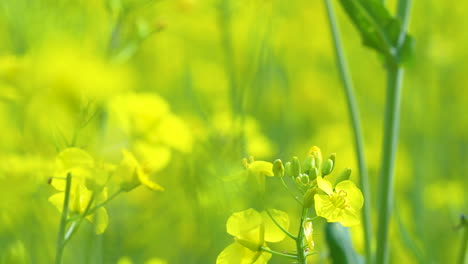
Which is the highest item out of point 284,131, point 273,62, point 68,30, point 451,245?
point 68,30

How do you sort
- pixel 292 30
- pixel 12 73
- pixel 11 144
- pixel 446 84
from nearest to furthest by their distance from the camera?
pixel 12 73, pixel 11 144, pixel 446 84, pixel 292 30

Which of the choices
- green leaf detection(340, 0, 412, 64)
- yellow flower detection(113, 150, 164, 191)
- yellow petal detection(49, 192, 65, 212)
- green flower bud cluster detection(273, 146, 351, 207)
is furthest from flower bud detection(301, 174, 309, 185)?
green leaf detection(340, 0, 412, 64)

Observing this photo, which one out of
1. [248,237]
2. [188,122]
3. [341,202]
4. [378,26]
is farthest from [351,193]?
[188,122]

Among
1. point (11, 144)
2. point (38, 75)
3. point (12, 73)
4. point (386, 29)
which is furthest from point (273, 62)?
point (38, 75)

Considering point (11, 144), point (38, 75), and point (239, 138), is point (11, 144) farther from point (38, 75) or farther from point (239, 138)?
point (38, 75)

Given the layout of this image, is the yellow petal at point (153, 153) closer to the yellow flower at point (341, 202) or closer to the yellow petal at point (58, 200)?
the yellow petal at point (58, 200)

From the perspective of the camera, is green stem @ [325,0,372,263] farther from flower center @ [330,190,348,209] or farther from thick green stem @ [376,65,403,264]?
flower center @ [330,190,348,209]
